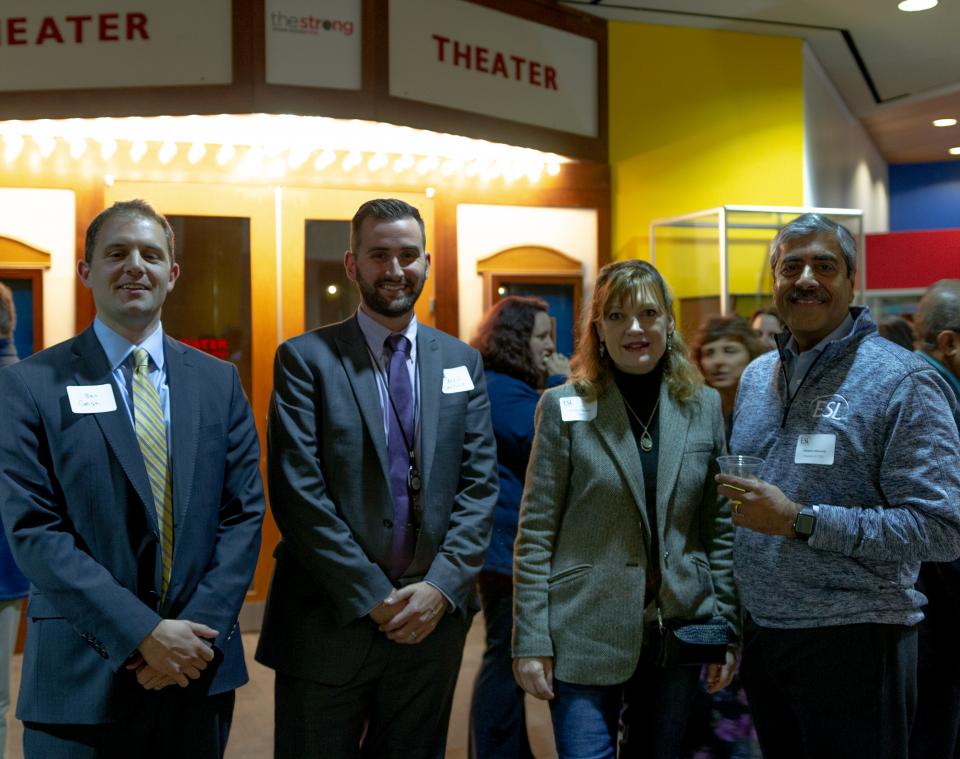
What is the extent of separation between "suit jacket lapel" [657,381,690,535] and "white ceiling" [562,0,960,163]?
410 cm

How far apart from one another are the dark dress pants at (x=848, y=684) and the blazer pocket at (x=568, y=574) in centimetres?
43

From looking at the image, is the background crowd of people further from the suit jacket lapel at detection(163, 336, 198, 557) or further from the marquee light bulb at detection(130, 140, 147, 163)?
the marquee light bulb at detection(130, 140, 147, 163)

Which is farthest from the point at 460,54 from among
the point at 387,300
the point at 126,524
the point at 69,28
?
the point at 126,524

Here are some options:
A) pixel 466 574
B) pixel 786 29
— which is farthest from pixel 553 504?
pixel 786 29

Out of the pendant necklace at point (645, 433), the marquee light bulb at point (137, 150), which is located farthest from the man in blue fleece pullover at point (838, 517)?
the marquee light bulb at point (137, 150)

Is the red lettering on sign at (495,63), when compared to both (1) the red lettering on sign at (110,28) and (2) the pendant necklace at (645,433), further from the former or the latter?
(2) the pendant necklace at (645,433)

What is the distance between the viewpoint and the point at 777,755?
2238 mm

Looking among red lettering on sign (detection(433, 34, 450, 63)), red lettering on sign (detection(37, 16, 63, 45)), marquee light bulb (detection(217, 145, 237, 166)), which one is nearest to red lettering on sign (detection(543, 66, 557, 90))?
red lettering on sign (detection(433, 34, 450, 63))

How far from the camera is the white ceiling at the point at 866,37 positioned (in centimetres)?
598

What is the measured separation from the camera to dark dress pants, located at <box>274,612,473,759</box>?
2.33 meters

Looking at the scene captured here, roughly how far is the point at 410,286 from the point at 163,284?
1.95 ft

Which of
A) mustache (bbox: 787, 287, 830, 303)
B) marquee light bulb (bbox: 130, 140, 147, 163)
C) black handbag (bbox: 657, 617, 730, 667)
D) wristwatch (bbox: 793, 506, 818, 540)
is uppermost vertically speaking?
marquee light bulb (bbox: 130, 140, 147, 163)

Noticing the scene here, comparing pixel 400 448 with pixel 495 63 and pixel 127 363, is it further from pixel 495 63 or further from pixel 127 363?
pixel 495 63

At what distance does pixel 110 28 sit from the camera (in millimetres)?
4676
